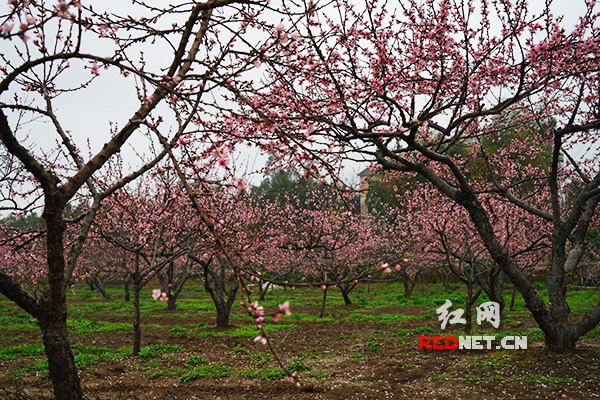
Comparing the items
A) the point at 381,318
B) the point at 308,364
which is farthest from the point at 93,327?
the point at 381,318

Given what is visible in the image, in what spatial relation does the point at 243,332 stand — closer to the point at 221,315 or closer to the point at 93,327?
the point at 221,315

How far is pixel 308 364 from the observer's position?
327 inches

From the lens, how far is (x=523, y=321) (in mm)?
12828

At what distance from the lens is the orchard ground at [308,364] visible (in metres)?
6.30

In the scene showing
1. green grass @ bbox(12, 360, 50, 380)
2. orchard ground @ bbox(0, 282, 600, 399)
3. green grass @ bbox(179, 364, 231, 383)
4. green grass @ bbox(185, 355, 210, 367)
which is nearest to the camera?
orchard ground @ bbox(0, 282, 600, 399)

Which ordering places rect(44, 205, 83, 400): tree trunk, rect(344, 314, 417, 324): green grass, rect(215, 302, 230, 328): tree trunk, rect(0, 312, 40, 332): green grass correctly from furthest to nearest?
rect(344, 314, 417, 324): green grass, rect(0, 312, 40, 332): green grass, rect(215, 302, 230, 328): tree trunk, rect(44, 205, 83, 400): tree trunk

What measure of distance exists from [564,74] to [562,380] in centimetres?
458

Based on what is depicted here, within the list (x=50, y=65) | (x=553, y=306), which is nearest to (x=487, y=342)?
(x=553, y=306)

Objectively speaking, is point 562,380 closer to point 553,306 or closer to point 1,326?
point 553,306

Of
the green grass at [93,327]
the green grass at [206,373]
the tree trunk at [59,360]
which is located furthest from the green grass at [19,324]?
the tree trunk at [59,360]

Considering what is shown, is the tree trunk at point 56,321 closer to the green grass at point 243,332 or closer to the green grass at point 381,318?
the green grass at point 243,332

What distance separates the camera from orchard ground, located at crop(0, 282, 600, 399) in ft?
20.7

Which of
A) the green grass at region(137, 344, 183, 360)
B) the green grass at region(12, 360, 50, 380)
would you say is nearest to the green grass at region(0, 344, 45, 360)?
the green grass at region(12, 360, 50, 380)

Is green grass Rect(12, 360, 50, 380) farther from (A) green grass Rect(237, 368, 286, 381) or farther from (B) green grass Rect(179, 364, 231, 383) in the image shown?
(A) green grass Rect(237, 368, 286, 381)
